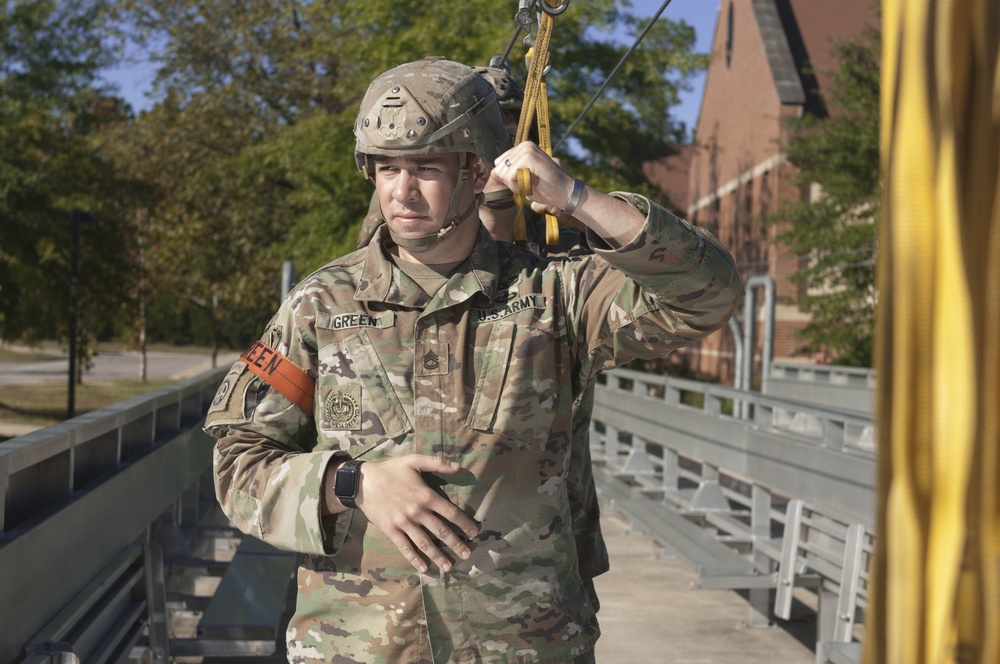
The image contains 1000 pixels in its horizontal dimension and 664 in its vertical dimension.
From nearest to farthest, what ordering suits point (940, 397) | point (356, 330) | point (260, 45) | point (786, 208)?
point (940, 397), point (356, 330), point (786, 208), point (260, 45)

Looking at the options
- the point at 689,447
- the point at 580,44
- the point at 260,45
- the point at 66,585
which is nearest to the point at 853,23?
the point at 580,44

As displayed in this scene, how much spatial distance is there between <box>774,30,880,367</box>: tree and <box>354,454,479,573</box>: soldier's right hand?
2308 cm

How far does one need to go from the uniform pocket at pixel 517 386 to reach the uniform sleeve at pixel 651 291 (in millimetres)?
102

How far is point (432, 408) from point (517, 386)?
18cm

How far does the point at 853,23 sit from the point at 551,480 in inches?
1315

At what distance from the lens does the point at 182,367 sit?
4412cm

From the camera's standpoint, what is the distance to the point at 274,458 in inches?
94.3

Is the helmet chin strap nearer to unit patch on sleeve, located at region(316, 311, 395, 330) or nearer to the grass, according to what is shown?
unit patch on sleeve, located at region(316, 311, 395, 330)

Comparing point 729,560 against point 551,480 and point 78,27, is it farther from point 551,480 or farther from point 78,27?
point 78,27

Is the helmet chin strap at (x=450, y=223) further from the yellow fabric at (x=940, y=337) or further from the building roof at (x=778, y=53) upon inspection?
the building roof at (x=778, y=53)

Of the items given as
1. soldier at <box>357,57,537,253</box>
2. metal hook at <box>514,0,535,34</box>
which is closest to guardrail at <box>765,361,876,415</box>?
soldier at <box>357,57,537,253</box>

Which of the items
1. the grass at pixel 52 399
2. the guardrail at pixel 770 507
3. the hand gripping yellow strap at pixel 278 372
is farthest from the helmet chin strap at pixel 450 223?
the grass at pixel 52 399

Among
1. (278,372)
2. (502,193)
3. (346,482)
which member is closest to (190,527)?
(502,193)

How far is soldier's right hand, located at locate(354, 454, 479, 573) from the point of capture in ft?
7.21
